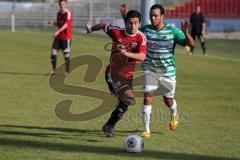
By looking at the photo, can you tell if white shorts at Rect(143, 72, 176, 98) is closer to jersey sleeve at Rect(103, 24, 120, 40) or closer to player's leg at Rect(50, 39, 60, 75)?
jersey sleeve at Rect(103, 24, 120, 40)

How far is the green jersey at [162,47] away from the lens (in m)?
10.3

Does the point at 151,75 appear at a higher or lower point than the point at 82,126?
higher

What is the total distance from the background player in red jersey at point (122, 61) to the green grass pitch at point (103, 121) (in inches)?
17.4

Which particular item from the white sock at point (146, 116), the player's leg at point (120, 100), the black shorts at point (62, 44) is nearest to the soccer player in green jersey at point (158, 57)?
the white sock at point (146, 116)

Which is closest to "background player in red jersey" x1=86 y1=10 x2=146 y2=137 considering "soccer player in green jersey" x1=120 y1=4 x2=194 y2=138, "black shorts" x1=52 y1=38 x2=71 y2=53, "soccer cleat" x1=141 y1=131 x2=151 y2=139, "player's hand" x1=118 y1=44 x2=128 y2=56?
"player's hand" x1=118 y1=44 x2=128 y2=56

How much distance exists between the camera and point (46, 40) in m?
35.5

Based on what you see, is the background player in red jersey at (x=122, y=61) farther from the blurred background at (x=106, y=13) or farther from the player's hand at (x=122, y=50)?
the blurred background at (x=106, y=13)

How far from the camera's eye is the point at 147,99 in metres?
10.3

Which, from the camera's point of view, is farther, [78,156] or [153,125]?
[153,125]

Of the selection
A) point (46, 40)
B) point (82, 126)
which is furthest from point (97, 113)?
point (46, 40)

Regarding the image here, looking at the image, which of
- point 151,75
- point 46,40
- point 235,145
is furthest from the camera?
point 46,40

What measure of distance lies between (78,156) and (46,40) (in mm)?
27419

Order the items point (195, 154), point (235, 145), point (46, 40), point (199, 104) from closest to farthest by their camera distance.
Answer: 1. point (195, 154)
2. point (235, 145)
3. point (199, 104)
4. point (46, 40)

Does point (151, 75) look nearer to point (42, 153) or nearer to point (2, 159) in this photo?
point (42, 153)
